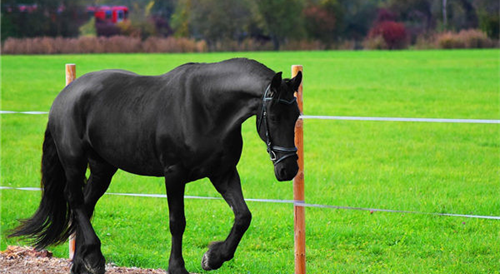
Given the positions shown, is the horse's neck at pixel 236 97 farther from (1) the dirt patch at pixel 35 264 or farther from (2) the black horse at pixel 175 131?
(1) the dirt patch at pixel 35 264

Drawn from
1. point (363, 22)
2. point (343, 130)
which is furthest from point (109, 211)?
point (363, 22)

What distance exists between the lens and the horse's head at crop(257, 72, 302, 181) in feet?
13.8

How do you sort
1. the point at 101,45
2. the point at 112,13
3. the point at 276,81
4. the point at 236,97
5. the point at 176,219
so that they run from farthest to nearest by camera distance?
the point at 112,13 → the point at 101,45 → the point at 176,219 → the point at 236,97 → the point at 276,81

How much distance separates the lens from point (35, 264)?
6.55m

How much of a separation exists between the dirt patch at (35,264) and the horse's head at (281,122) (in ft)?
7.94

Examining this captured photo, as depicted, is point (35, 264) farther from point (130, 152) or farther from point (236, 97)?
point (236, 97)

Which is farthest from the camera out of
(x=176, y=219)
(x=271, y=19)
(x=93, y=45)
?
(x=271, y=19)

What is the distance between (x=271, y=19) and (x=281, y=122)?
64759 mm

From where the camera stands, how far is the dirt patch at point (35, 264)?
6.30 meters

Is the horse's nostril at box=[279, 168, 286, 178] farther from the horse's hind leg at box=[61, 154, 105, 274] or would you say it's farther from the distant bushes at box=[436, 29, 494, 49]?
the distant bushes at box=[436, 29, 494, 49]

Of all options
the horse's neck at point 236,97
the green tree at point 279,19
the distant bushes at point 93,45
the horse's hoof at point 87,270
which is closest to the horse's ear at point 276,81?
the horse's neck at point 236,97

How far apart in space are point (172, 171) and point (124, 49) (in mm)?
48471

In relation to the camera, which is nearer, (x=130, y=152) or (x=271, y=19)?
(x=130, y=152)

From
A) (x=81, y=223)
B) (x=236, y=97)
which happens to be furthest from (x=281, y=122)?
(x=81, y=223)
